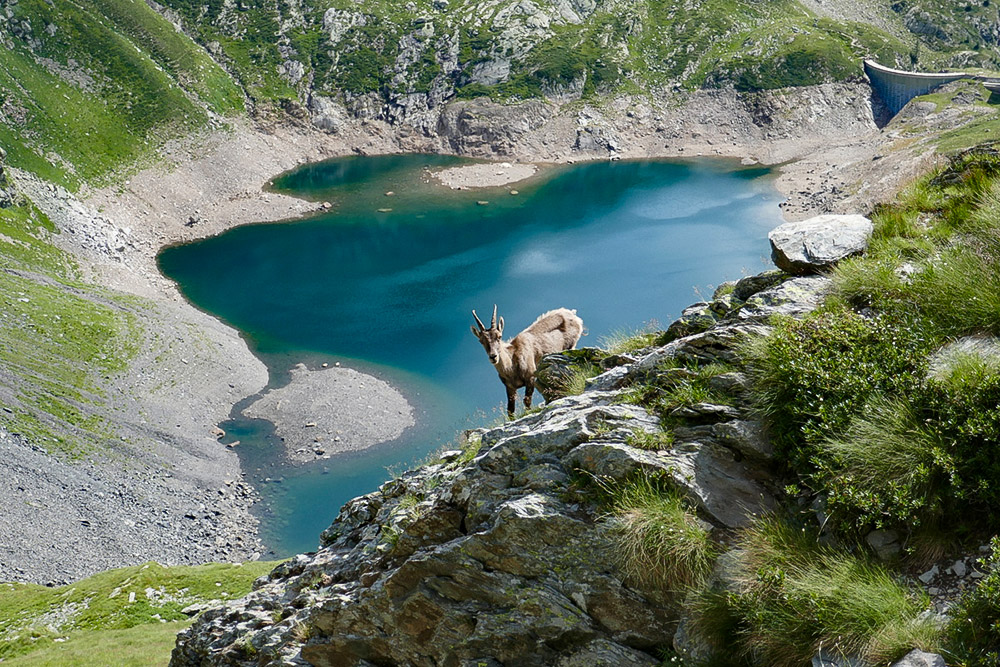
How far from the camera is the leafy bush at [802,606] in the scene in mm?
7680

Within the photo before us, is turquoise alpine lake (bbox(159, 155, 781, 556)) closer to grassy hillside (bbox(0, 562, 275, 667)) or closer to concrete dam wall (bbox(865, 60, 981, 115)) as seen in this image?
grassy hillside (bbox(0, 562, 275, 667))

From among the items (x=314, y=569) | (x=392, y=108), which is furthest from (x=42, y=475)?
(x=392, y=108)

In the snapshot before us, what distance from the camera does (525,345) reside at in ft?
79.4

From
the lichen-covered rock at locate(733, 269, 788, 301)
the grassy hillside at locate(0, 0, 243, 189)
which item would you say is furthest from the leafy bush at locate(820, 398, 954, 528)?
the grassy hillside at locate(0, 0, 243, 189)

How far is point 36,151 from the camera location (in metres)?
89.9

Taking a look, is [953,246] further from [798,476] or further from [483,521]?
[483,521]

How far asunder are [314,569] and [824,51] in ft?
483

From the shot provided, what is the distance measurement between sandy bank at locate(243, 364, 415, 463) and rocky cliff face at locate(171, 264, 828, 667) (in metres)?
33.8

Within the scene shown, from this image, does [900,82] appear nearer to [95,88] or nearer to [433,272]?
[433,272]

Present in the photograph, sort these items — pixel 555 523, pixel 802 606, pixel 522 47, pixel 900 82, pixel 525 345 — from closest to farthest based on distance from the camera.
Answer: pixel 802 606
pixel 555 523
pixel 525 345
pixel 900 82
pixel 522 47

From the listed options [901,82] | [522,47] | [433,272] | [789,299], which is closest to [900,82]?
[901,82]

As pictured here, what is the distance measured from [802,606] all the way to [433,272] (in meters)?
71.8

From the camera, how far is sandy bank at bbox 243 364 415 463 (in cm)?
4803

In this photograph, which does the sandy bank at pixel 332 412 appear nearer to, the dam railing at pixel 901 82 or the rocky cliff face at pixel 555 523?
the rocky cliff face at pixel 555 523
